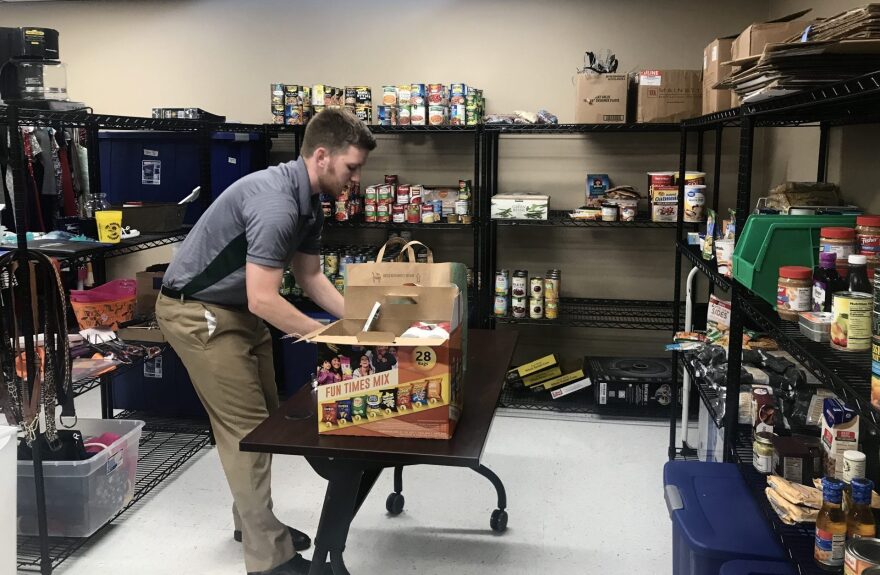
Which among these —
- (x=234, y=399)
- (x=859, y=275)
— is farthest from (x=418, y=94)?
(x=859, y=275)

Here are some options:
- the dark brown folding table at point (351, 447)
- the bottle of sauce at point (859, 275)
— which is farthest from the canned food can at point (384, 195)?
the bottle of sauce at point (859, 275)

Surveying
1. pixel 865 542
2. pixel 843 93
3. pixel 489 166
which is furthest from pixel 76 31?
pixel 865 542

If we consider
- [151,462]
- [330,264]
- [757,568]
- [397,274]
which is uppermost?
[397,274]

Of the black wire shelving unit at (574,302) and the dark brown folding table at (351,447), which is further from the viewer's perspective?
the black wire shelving unit at (574,302)

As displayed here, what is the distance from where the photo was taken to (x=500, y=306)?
4.49 meters

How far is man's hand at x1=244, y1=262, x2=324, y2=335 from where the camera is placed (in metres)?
2.33

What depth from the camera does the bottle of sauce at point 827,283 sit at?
1.77m

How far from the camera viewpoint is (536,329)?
494 cm

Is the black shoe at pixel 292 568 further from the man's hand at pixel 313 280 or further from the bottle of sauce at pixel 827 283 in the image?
the bottle of sauce at pixel 827 283

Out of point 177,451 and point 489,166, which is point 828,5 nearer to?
point 489,166

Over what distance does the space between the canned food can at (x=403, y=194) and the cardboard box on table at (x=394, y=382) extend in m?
2.59

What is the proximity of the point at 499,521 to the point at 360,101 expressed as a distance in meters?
2.60

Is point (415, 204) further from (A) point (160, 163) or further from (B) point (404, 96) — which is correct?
(A) point (160, 163)

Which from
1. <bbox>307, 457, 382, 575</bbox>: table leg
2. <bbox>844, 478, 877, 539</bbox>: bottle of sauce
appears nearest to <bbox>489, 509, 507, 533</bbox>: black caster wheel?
<bbox>307, 457, 382, 575</bbox>: table leg
